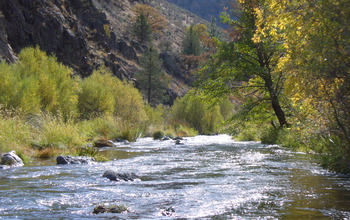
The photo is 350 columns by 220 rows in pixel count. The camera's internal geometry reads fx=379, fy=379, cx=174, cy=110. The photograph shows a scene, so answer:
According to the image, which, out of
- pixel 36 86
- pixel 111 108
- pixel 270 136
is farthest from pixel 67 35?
pixel 270 136

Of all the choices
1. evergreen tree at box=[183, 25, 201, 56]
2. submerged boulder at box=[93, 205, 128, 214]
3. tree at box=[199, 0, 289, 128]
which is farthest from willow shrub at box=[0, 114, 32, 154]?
evergreen tree at box=[183, 25, 201, 56]

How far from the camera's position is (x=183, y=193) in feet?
25.8

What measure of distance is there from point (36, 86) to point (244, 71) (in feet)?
46.1

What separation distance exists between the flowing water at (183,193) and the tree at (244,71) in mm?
9056

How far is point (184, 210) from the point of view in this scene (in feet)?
21.0

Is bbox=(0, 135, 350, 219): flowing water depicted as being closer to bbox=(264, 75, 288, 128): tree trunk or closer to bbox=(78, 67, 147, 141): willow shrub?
bbox=(264, 75, 288, 128): tree trunk

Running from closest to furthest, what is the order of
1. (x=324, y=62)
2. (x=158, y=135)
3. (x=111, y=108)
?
(x=324, y=62) → (x=158, y=135) → (x=111, y=108)

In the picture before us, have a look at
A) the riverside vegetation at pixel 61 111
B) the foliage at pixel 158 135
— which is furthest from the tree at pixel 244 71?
the foliage at pixel 158 135

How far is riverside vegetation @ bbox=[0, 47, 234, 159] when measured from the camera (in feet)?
54.7

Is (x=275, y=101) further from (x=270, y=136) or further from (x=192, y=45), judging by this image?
(x=192, y=45)

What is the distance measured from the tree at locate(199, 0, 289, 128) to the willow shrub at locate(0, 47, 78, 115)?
8.47 meters

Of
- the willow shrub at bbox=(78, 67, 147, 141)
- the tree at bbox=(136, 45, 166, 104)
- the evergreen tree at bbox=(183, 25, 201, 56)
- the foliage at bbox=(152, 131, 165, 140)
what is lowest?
the foliage at bbox=(152, 131, 165, 140)

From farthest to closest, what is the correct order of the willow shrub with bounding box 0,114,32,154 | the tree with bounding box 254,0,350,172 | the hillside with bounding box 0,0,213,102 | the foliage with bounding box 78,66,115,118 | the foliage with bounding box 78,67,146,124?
the hillside with bounding box 0,0,213,102 → the foliage with bounding box 78,67,146,124 → the foliage with bounding box 78,66,115,118 → the willow shrub with bounding box 0,114,32,154 → the tree with bounding box 254,0,350,172

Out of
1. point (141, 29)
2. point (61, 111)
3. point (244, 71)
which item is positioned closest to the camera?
point (244, 71)
